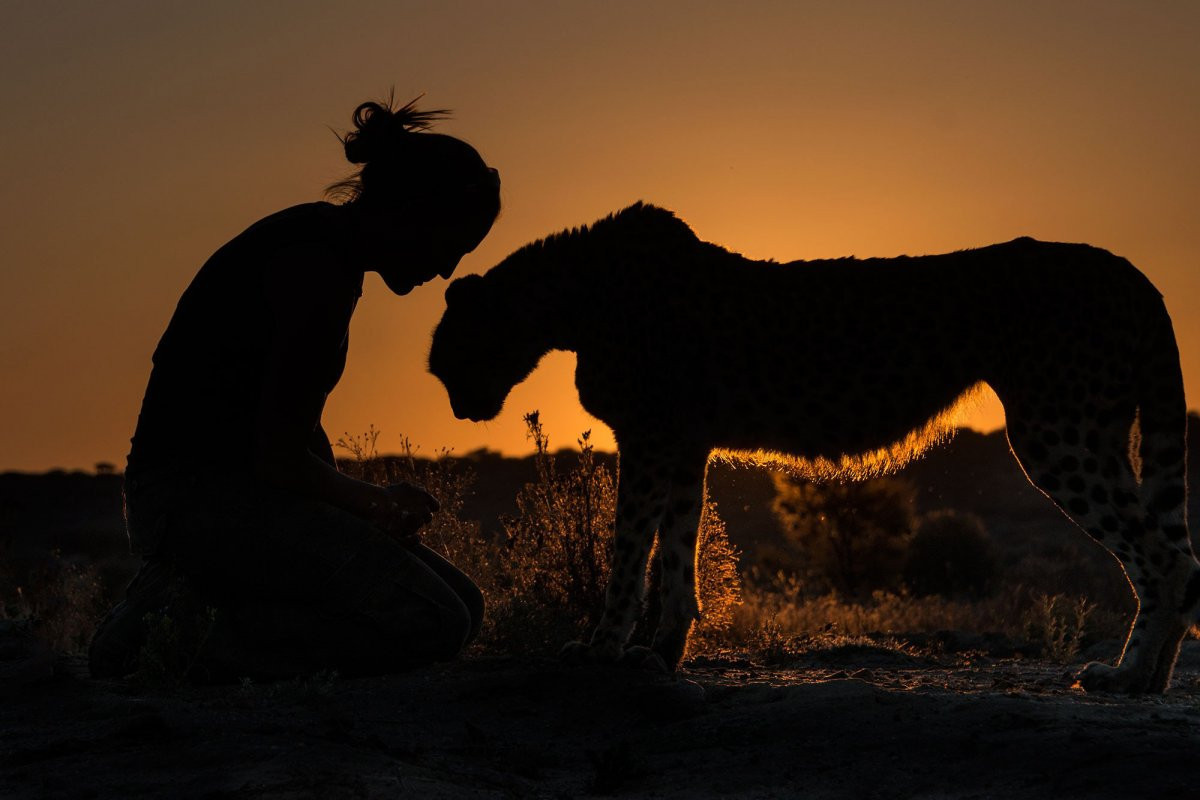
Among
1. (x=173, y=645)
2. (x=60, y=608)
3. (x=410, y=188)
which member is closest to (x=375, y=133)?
(x=410, y=188)

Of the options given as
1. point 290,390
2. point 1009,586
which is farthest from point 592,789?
point 1009,586

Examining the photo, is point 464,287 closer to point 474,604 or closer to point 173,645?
point 474,604

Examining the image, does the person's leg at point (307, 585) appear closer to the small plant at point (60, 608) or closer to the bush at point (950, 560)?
the small plant at point (60, 608)

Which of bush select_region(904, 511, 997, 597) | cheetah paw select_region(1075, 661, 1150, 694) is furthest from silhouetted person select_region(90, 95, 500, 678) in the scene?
bush select_region(904, 511, 997, 597)

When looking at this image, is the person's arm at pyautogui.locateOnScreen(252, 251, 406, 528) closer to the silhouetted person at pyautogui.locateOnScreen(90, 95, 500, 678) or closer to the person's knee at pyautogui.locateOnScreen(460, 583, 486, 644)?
the silhouetted person at pyautogui.locateOnScreen(90, 95, 500, 678)

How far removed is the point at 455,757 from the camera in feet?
14.3

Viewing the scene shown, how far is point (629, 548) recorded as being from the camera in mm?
6027

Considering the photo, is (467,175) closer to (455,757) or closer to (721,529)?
(455,757)

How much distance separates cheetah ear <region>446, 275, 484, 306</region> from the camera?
267 inches

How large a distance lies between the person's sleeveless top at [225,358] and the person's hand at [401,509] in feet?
1.80

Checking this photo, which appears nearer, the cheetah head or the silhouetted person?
the silhouetted person

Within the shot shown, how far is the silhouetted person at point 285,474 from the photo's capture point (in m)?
5.29

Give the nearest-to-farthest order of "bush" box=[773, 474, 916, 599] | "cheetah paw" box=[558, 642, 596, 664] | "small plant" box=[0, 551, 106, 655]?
A: "cheetah paw" box=[558, 642, 596, 664] → "small plant" box=[0, 551, 106, 655] → "bush" box=[773, 474, 916, 599]

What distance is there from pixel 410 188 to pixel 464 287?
141cm
